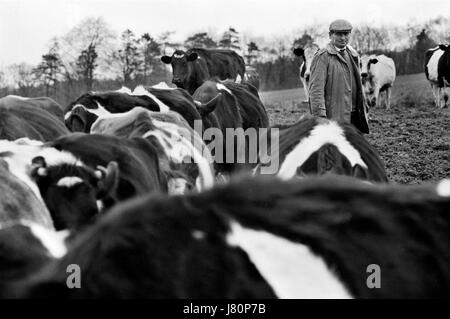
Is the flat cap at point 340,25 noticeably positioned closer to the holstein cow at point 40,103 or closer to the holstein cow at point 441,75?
the holstein cow at point 40,103

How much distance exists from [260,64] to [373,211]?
1738 inches

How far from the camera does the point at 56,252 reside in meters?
2.51

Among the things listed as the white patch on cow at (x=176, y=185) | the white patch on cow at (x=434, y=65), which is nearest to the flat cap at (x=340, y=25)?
the white patch on cow at (x=176, y=185)

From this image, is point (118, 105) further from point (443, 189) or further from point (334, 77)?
point (443, 189)

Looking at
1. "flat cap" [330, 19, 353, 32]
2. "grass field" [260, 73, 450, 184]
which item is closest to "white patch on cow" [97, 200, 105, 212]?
"flat cap" [330, 19, 353, 32]

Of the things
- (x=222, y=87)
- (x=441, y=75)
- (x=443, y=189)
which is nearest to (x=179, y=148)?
(x=222, y=87)

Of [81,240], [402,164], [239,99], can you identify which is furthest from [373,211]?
[402,164]

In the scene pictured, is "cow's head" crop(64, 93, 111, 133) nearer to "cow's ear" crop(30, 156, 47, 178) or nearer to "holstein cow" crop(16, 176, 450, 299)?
"cow's ear" crop(30, 156, 47, 178)

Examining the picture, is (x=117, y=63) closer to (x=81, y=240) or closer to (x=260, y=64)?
(x=260, y=64)

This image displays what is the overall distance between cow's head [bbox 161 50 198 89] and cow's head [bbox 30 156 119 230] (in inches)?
416

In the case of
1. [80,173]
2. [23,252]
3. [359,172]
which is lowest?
[359,172]

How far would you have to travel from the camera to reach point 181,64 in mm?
15219

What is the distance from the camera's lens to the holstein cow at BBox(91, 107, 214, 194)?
648 cm

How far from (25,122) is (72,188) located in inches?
141
